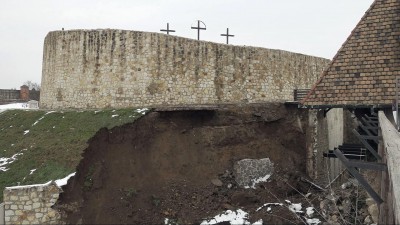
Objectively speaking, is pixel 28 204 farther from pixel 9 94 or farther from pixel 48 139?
pixel 9 94

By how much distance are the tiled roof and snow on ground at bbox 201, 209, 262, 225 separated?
4.02m

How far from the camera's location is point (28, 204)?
32.3 ft

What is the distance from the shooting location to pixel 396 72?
8.38m

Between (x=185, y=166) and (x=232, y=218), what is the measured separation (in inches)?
95.6

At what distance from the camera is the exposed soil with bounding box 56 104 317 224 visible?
10805 millimetres

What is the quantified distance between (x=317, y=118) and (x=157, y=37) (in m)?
6.60

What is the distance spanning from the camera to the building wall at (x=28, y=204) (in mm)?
9812

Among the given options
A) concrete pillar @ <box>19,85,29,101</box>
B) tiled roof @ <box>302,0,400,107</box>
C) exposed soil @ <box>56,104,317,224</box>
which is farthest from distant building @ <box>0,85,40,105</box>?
tiled roof @ <box>302,0,400,107</box>

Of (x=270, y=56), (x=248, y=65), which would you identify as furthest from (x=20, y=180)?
(x=270, y=56)

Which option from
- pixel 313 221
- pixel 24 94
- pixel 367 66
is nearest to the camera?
pixel 367 66

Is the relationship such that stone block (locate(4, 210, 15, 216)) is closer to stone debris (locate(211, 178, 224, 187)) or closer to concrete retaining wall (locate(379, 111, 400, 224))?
stone debris (locate(211, 178, 224, 187))

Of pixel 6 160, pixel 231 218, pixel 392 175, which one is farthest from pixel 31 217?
pixel 392 175

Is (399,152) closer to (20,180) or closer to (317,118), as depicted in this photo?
(20,180)

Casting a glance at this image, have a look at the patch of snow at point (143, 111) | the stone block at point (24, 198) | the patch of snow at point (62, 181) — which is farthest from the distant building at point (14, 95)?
the stone block at point (24, 198)
